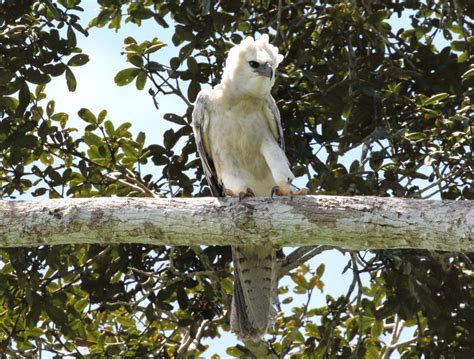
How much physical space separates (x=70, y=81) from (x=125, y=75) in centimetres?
35

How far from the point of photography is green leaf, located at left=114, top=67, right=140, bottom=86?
224 inches

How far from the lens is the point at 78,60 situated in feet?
19.0

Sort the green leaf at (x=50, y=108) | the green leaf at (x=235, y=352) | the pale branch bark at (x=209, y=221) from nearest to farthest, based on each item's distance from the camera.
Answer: the pale branch bark at (x=209, y=221) → the green leaf at (x=50, y=108) → the green leaf at (x=235, y=352)

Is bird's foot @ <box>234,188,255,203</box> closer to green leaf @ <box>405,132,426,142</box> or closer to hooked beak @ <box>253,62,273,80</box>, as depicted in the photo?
hooked beak @ <box>253,62,273,80</box>

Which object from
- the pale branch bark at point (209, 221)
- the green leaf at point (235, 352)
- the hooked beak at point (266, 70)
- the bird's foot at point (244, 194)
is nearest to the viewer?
the pale branch bark at point (209, 221)

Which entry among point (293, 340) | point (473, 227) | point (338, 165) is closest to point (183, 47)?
point (338, 165)

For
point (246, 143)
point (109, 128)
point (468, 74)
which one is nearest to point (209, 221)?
point (246, 143)

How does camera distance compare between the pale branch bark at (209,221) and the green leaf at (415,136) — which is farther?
the green leaf at (415,136)

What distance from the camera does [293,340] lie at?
6047 millimetres

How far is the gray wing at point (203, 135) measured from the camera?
5738mm

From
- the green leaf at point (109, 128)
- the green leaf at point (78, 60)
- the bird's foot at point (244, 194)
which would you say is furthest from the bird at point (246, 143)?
the green leaf at point (78, 60)

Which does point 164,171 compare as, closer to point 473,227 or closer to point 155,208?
point 155,208

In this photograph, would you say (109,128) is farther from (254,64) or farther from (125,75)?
(254,64)

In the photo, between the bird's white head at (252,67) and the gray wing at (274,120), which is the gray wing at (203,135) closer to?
the bird's white head at (252,67)
